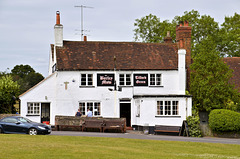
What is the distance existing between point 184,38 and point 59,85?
1337 cm

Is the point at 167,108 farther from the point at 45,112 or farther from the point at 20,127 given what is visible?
the point at 20,127

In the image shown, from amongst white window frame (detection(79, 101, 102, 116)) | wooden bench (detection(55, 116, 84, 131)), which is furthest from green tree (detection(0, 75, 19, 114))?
wooden bench (detection(55, 116, 84, 131))

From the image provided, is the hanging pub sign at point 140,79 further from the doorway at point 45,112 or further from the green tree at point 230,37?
the green tree at point 230,37

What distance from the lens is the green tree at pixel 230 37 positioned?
5642 centimetres

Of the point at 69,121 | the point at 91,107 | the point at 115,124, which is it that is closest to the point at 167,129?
the point at 115,124

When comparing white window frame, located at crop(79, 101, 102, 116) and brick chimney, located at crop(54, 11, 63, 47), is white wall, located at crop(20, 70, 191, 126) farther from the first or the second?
brick chimney, located at crop(54, 11, 63, 47)

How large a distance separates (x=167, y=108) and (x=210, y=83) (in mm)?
5083

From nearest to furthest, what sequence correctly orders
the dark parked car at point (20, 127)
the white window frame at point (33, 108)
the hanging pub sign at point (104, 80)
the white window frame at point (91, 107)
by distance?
the dark parked car at point (20, 127), the white window frame at point (33, 108), the white window frame at point (91, 107), the hanging pub sign at point (104, 80)

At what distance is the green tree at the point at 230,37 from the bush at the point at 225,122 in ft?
77.2

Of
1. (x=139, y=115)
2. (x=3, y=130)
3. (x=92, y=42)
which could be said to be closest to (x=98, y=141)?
(x=3, y=130)

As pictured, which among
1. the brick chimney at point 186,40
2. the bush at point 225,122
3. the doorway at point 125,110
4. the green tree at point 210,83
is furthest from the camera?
Answer: the brick chimney at point 186,40

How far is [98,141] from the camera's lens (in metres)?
24.5

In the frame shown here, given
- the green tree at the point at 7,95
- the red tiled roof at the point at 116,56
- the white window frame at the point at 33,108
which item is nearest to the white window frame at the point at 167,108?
the red tiled roof at the point at 116,56

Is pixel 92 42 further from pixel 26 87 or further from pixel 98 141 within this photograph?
pixel 26 87
